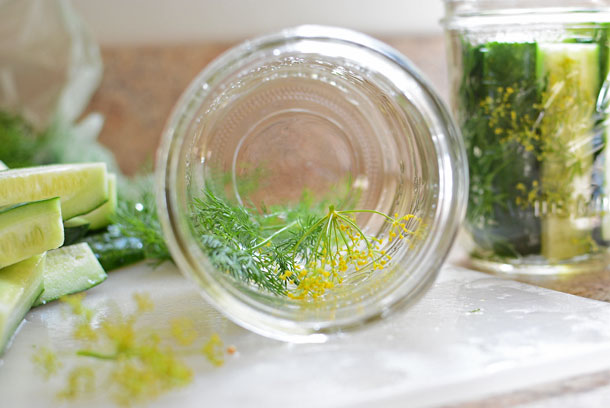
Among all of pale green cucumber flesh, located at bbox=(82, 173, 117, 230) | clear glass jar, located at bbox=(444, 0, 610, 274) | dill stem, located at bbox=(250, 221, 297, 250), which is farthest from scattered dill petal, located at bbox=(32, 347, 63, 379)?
clear glass jar, located at bbox=(444, 0, 610, 274)

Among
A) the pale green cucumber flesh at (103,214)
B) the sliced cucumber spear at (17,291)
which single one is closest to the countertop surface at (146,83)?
the pale green cucumber flesh at (103,214)

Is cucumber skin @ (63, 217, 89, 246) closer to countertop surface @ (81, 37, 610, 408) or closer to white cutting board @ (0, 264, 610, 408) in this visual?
white cutting board @ (0, 264, 610, 408)

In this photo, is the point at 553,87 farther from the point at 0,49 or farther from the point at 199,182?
the point at 0,49

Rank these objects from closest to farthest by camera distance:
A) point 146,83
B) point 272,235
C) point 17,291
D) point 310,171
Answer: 1. point 17,291
2. point 272,235
3. point 310,171
4. point 146,83

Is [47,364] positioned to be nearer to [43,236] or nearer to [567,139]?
[43,236]

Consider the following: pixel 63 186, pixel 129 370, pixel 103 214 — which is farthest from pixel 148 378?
pixel 103 214

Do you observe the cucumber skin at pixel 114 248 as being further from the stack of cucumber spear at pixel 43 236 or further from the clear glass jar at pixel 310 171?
the clear glass jar at pixel 310 171
